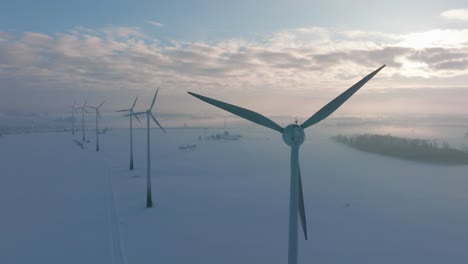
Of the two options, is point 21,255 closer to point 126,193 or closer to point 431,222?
point 126,193

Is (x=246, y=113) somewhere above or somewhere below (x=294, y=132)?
above

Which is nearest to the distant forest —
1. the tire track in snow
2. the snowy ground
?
the snowy ground

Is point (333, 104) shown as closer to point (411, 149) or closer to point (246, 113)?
point (246, 113)

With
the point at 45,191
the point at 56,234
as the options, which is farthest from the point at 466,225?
the point at 45,191

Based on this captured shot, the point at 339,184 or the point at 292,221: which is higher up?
the point at 292,221

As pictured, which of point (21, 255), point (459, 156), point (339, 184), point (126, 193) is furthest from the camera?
point (459, 156)

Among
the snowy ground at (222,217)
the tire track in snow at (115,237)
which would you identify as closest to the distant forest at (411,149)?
the snowy ground at (222,217)

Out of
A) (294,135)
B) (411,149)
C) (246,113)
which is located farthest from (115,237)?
(411,149)

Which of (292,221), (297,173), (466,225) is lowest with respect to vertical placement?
(466,225)
